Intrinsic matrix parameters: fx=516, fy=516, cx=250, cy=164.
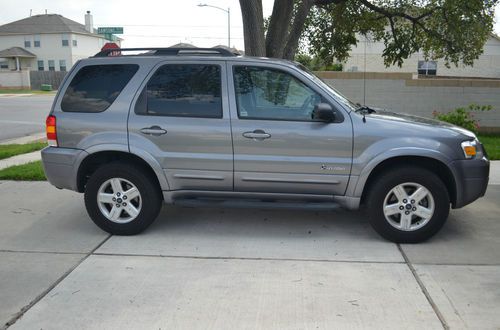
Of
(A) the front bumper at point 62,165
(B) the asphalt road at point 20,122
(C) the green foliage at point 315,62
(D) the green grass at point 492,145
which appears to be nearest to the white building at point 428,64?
(C) the green foliage at point 315,62

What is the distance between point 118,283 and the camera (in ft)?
14.3

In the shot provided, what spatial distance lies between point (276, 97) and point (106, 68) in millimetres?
1888

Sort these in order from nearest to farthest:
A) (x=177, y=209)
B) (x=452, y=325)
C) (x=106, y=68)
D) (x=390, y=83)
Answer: (x=452, y=325)
(x=106, y=68)
(x=177, y=209)
(x=390, y=83)

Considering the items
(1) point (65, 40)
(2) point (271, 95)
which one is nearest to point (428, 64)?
(2) point (271, 95)

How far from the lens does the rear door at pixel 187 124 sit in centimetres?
533

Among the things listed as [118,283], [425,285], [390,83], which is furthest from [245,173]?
[390,83]

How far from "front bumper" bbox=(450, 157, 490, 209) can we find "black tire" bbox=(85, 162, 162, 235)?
3086 mm

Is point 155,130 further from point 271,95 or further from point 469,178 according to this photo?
point 469,178

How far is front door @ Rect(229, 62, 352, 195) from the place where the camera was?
5199 millimetres

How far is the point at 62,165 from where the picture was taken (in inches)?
218

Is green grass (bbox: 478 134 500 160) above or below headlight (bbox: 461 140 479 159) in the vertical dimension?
below

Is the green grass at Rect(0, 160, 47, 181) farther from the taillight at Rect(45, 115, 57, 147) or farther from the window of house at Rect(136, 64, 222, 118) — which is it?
the window of house at Rect(136, 64, 222, 118)

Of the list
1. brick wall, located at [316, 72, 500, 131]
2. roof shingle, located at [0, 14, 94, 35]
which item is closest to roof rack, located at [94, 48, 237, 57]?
brick wall, located at [316, 72, 500, 131]

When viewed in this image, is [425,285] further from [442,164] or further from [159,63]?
[159,63]
